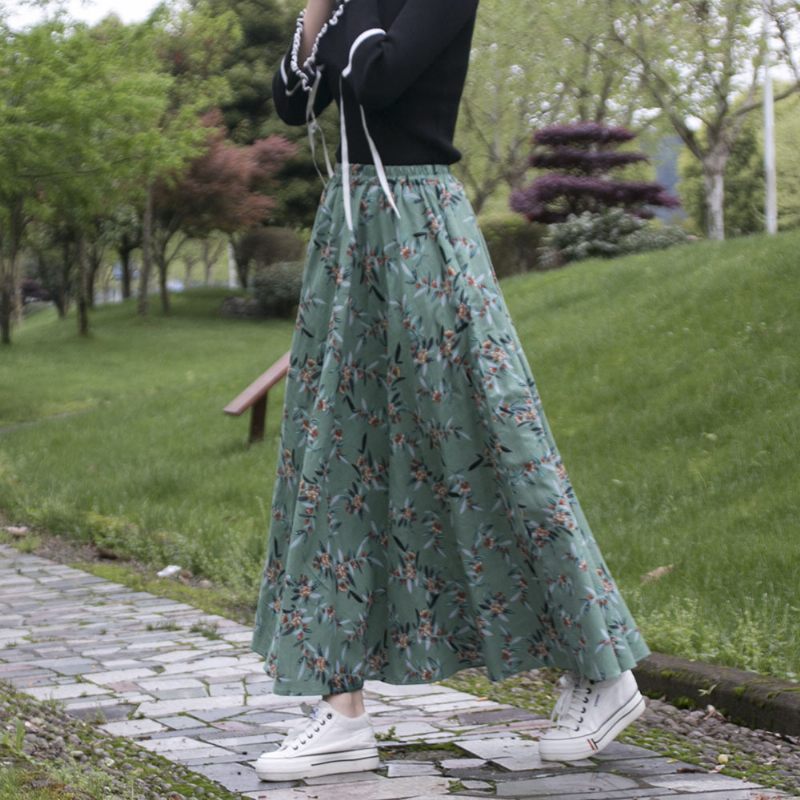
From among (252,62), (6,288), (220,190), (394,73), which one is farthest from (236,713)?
(252,62)

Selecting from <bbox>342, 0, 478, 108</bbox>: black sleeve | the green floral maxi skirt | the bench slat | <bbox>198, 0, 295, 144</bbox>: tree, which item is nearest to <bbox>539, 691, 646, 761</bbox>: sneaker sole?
the green floral maxi skirt

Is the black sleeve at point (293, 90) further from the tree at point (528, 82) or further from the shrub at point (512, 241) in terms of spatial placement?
the tree at point (528, 82)

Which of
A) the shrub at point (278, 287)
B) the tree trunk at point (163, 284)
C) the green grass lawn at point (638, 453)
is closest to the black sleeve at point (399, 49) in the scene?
the green grass lawn at point (638, 453)

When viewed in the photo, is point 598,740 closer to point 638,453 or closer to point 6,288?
point 638,453

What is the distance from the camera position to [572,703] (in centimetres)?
340

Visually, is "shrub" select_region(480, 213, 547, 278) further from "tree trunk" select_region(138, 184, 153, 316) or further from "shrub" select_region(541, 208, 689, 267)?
"tree trunk" select_region(138, 184, 153, 316)

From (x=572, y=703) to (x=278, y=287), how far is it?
30.6 m

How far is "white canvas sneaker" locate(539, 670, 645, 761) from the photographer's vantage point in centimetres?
337

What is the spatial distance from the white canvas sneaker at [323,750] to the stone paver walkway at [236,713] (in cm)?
3

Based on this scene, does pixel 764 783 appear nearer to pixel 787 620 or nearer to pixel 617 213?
pixel 787 620

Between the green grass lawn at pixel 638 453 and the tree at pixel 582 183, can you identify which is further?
the tree at pixel 582 183

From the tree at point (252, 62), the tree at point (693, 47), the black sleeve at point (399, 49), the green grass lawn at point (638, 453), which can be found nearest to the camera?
the black sleeve at point (399, 49)

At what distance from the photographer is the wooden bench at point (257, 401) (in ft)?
38.6

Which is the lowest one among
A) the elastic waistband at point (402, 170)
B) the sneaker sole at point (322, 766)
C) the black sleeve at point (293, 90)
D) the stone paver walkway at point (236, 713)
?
the stone paver walkway at point (236, 713)
